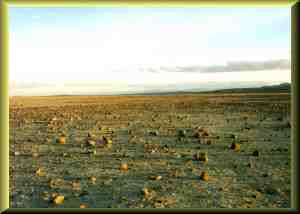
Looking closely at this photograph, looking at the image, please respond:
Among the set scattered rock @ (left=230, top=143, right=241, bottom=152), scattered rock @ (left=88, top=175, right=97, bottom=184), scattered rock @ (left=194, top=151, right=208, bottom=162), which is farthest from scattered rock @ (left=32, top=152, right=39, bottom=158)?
scattered rock @ (left=230, top=143, right=241, bottom=152)

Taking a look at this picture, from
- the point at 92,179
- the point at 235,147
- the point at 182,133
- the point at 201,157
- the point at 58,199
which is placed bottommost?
the point at 58,199

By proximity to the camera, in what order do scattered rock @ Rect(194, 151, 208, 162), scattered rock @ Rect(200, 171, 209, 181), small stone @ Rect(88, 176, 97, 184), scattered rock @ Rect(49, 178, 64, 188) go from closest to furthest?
scattered rock @ Rect(49, 178, 64, 188), small stone @ Rect(88, 176, 97, 184), scattered rock @ Rect(200, 171, 209, 181), scattered rock @ Rect(194, 151, 208, 162)

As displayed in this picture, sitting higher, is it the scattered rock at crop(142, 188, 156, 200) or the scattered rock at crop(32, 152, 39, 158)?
the scattered rock at crop(32, 152, 39, 158)

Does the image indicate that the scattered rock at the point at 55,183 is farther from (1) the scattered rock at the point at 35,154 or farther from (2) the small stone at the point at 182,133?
(2) the small stone at the point at 182,133

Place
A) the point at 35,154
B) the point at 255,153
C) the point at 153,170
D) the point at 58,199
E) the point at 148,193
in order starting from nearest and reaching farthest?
the point at 58,199, the point at 148,193, the point at 153,170, the point at 255,153, the point at 35,154

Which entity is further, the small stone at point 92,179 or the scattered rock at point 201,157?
the scattered rock at point 201,157

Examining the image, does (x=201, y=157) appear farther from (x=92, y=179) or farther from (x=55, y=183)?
(x=55, y=183)

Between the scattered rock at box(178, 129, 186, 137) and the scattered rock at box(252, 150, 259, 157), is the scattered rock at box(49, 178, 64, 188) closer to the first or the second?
the scattered rock at box(252, 150, 259, 157)

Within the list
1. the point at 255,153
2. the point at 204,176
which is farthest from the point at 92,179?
the point at 255,153

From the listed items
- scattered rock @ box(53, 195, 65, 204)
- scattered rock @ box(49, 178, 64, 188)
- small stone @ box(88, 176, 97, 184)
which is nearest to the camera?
scattered rock @ box(53, 195, 65, 204)

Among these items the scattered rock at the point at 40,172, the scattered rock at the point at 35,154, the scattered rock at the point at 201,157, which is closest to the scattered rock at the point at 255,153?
the scattered rock at the point at 201,157

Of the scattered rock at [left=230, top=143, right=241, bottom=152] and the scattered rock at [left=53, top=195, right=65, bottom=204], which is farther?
the scattered rock at [left=230, top=143, right=241, bottom=152]

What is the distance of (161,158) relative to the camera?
8.55 m

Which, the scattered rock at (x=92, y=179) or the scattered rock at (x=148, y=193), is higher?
the scattered rock at (x=92, y=179)
